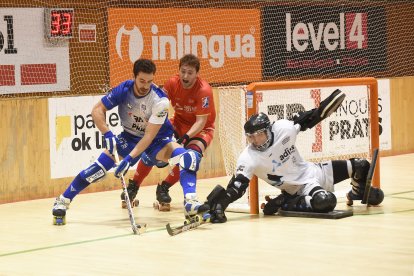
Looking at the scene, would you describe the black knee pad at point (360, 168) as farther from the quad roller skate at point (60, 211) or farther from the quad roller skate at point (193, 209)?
the quad roller skate at point (60, 211)

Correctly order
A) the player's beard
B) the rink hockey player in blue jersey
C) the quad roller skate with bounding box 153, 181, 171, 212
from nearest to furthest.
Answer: the rink hockey player in blue jersey
the player's beard
the quad roller skate with bounding box 153, 181, 171, 212

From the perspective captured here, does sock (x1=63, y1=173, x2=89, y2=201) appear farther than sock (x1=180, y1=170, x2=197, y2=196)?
Yes

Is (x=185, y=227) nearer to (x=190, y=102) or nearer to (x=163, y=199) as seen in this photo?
(x=163, y=199)

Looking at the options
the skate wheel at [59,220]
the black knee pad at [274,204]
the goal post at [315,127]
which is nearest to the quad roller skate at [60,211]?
the skate wheel at [59,220]

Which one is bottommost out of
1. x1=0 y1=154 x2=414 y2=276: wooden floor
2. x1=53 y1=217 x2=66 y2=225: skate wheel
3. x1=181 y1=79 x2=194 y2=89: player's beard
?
x1=0 y1=154 x2=414 y2=276: wooden floor

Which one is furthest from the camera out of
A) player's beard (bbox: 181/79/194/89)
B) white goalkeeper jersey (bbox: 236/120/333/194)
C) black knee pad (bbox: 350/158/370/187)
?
Result: player's beard (bbox: 181/79/194/89)

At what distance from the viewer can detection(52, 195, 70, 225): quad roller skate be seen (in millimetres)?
9734

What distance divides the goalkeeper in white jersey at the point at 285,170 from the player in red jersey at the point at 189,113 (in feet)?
2.62

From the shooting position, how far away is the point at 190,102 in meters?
10.6

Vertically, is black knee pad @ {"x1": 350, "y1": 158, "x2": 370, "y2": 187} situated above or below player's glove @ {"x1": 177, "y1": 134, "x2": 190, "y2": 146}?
below

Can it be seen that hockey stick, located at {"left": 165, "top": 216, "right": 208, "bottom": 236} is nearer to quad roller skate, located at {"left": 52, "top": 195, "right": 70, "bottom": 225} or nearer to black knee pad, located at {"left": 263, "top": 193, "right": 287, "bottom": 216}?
black knee pad, located at {"left": 263, "top": 193, "right": 287, "bottom": 216}

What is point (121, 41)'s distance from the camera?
13.9 m

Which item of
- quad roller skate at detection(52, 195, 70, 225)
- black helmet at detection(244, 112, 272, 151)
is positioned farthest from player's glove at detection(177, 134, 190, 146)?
quad roller skate at detection(52, 195, 70, 225)

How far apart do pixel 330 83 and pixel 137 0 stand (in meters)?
4.66
